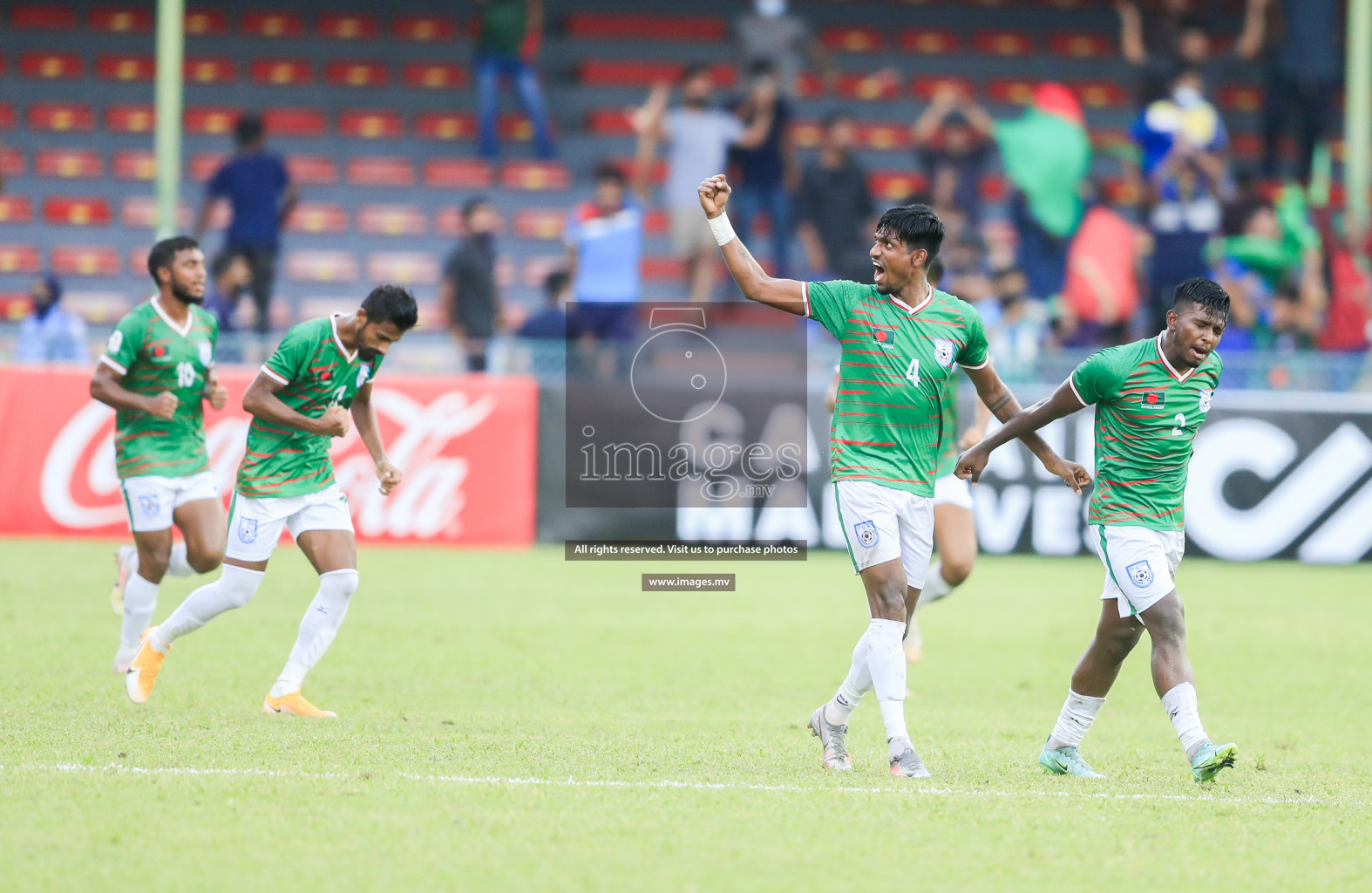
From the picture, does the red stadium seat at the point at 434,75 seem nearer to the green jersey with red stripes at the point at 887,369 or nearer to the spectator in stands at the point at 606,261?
the spectator in stands at the point at 606,261

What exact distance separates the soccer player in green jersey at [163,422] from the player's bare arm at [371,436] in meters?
0.87

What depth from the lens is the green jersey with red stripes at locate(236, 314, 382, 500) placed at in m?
7.95

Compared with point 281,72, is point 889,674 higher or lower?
lower

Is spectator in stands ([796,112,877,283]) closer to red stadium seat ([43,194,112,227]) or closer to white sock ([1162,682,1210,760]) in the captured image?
red stadium seat ([43,194,112,227])

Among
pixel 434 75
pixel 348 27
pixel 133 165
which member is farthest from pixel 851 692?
pixel 348 27

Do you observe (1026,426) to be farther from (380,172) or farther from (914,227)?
(380,172)

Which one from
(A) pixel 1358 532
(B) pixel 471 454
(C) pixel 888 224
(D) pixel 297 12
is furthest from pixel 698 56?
(C) pixel 888 224

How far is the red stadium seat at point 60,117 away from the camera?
76.8ft

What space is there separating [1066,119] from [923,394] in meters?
14.0

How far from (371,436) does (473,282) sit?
28.4ft

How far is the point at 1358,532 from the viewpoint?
51.9 feet

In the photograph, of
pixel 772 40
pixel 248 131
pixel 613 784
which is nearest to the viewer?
pixel 613 784

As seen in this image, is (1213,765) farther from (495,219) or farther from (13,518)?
(495,219)

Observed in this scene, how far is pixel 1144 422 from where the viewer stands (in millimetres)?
6977
